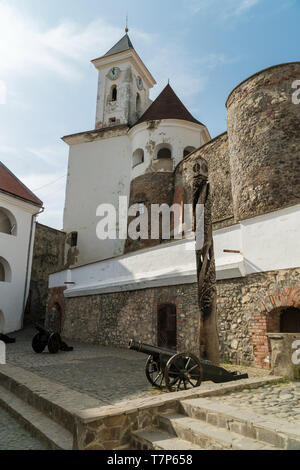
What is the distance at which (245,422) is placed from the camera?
3.32 m

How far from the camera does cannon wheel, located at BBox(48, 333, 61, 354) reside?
1070cm

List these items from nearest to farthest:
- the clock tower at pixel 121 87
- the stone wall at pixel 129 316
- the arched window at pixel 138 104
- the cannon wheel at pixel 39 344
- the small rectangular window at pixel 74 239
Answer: the stone wall at pixel 129 316
the cannon wheel at pixel 39 344
the small rectangular window at pixel 74 239
the clock tower at pixel 121 87
the arched window at pixel 138 104

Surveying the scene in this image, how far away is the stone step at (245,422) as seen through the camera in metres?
2.95

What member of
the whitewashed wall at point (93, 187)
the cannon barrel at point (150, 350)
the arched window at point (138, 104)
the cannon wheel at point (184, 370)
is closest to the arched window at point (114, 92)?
the arched window at point (138, 104)

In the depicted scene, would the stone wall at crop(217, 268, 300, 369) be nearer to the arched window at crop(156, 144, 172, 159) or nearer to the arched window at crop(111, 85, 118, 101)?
the arched window at crop(156, 144, 172, 159)

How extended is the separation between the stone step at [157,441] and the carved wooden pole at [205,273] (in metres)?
2.77

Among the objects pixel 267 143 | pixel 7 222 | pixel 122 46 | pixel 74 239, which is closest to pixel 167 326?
pixel 267 143

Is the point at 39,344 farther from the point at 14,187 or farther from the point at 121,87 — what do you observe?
the point at 121,87

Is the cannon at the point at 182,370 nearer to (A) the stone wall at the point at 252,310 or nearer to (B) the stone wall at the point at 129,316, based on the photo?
(A) the stone wall at the point at 252,310

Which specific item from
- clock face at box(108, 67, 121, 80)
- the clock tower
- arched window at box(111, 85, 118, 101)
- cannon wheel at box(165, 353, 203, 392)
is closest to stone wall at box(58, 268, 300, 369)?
cannon wheel at box(165, 353, 203, 392)

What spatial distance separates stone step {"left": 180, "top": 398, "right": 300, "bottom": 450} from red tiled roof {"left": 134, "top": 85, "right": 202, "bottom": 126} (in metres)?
17.2

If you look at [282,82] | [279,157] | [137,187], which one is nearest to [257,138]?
[279,157]

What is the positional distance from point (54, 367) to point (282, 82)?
1052 cm

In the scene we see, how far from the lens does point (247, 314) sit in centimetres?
759
